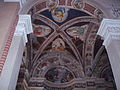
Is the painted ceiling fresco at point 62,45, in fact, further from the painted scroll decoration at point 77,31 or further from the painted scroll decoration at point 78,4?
the painted scroll decoration at point 78,4

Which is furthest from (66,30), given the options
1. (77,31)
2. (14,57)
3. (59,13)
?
(14,57)

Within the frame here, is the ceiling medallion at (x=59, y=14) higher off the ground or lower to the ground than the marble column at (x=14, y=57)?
higher

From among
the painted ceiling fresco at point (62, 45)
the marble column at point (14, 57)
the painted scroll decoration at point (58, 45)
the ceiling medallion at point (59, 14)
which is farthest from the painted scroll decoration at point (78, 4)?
the painted scroll decoration at point (58, 45)

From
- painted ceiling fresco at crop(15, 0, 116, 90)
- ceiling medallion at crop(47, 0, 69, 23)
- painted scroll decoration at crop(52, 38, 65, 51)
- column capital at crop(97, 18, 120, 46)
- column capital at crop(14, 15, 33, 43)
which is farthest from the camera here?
painted scroll decoration at crop(52, 38, 65, 51)

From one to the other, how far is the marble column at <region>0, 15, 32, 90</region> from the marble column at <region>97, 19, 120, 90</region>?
2.26m

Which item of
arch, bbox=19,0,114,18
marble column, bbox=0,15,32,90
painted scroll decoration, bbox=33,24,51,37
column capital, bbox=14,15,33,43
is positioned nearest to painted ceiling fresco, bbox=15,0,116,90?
painted scroll decoration, bbox=33,24,51,37

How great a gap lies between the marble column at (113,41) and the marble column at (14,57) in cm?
226

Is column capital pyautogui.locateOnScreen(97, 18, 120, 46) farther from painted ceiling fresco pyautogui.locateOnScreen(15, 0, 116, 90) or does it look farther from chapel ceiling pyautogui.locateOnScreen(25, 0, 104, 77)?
painted ceiling fresco pyautogui.locateOnScreen(15, 0, 116, 90)

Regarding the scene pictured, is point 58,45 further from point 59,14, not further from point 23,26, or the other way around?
point 23,26

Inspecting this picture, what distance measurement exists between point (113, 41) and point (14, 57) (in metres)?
2.71

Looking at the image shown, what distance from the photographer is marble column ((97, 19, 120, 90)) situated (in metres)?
5.12

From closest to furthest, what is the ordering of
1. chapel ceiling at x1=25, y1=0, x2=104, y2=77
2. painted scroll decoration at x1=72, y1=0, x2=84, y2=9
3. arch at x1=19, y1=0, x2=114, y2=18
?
arch at x1=19, y1=0, x2=114, y2=18
painted scroll decoration at x1=72, y1=0, x2=84, y2=9
chapel ceiling at x1=25, y1=0, x2=104, y2=77

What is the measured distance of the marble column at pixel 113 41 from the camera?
5.12 meters

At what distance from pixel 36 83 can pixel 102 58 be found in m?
3.71
